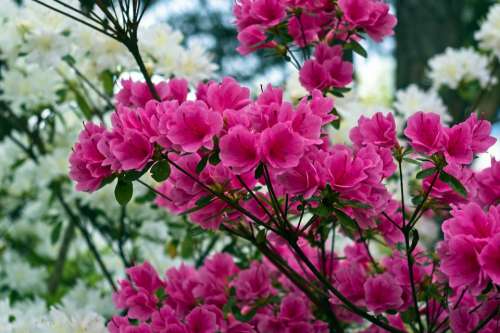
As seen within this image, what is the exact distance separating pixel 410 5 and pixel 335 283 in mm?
2749

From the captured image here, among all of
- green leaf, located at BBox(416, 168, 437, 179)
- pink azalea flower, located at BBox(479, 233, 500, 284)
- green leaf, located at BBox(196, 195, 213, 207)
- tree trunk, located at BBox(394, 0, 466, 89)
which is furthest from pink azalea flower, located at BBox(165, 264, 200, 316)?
tree trunk, located at BBox(394, 0, 466, 89)

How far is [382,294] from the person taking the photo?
1.32 metres

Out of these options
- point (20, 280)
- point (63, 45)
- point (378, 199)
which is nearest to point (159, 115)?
point (378, 199)

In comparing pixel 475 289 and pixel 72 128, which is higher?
pixel 72 128

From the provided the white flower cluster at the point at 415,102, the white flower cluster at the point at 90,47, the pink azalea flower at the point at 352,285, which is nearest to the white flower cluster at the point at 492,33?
the white flower cluster at the point at 415,102

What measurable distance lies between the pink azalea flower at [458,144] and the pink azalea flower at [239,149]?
311mm

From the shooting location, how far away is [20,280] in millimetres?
2758

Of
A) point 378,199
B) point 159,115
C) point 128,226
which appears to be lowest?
point 378,199

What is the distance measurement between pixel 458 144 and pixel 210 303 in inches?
23.6

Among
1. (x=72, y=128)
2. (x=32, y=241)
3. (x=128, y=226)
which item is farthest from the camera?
(x=32, y=241)

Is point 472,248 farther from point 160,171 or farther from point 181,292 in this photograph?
point 181,292

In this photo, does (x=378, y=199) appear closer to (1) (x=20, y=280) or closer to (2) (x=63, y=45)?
(2) (x=63, y=45)

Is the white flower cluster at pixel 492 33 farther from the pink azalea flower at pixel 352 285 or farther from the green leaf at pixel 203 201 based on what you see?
the green leaf at pixel 203 201

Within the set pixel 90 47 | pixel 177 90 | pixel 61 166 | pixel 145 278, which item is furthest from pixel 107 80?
pixel 145 278
